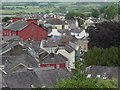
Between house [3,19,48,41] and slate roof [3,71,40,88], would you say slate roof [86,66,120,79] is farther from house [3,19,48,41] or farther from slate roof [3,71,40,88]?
house [3,19,48,41]

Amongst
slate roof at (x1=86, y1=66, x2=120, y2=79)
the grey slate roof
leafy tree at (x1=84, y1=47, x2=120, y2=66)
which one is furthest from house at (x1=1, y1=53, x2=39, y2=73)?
leafy tree at (x1=84, y1=47, x2=120, y2=66)

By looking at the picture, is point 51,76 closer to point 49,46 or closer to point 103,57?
point 103,57

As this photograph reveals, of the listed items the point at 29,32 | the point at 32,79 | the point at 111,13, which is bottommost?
the point at 111,13

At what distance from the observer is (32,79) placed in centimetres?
2402

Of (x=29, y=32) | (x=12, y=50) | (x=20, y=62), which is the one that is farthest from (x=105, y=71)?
(x=29, y=32)

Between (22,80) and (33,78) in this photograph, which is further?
(33,78)

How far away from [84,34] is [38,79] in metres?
37.7

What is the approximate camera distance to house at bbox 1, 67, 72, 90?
74.7 feet

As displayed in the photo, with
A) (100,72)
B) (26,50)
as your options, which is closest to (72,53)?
(26,50)

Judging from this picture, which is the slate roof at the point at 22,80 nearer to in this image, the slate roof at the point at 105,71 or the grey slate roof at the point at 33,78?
the grey slate roof at the point at 33,78

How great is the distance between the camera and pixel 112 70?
2773 cm

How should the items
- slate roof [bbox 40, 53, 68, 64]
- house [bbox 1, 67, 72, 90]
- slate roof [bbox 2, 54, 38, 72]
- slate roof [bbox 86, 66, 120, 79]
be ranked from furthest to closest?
slate roof [bbox 40, 53, 68, 64]
slate roof [bbox 2, 54, 38, 72]
slate roof [bbox 86, 66, 120, 79]
house [bbox 1, 67, 72, 90]

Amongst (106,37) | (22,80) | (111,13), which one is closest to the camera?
(22,80)

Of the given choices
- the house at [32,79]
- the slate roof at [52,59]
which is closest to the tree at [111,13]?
the slate roof at [52,59]
